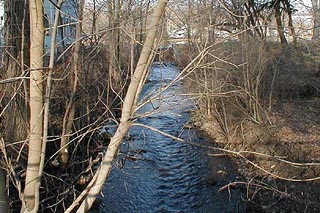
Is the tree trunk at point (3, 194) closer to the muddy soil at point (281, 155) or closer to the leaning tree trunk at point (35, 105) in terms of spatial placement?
the leaning tree trunk at point (35, 105)

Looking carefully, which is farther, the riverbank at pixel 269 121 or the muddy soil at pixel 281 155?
the riverbank at pixel 269 121

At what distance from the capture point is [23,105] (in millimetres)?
6355

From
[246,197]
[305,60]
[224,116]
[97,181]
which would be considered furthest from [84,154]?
[305,60]

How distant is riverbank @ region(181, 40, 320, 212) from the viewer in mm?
6738

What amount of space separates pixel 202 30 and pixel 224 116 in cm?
241

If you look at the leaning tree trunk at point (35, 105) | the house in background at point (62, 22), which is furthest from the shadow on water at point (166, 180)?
the leaning tree trunk at point (35, 105)

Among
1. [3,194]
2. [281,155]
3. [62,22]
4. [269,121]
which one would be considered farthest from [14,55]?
[269,121]

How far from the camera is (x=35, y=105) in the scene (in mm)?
2602

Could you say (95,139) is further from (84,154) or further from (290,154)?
(290,154)

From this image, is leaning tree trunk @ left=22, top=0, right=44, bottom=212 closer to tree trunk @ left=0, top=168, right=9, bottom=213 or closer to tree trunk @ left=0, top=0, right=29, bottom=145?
tree trunk @ left=0, top=168, right=9, bottom=213

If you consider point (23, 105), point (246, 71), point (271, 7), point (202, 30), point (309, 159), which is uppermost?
point (271, 7)

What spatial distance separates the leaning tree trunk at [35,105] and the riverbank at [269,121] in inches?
135

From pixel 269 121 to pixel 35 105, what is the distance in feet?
26.6

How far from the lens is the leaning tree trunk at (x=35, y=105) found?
2.48 m
